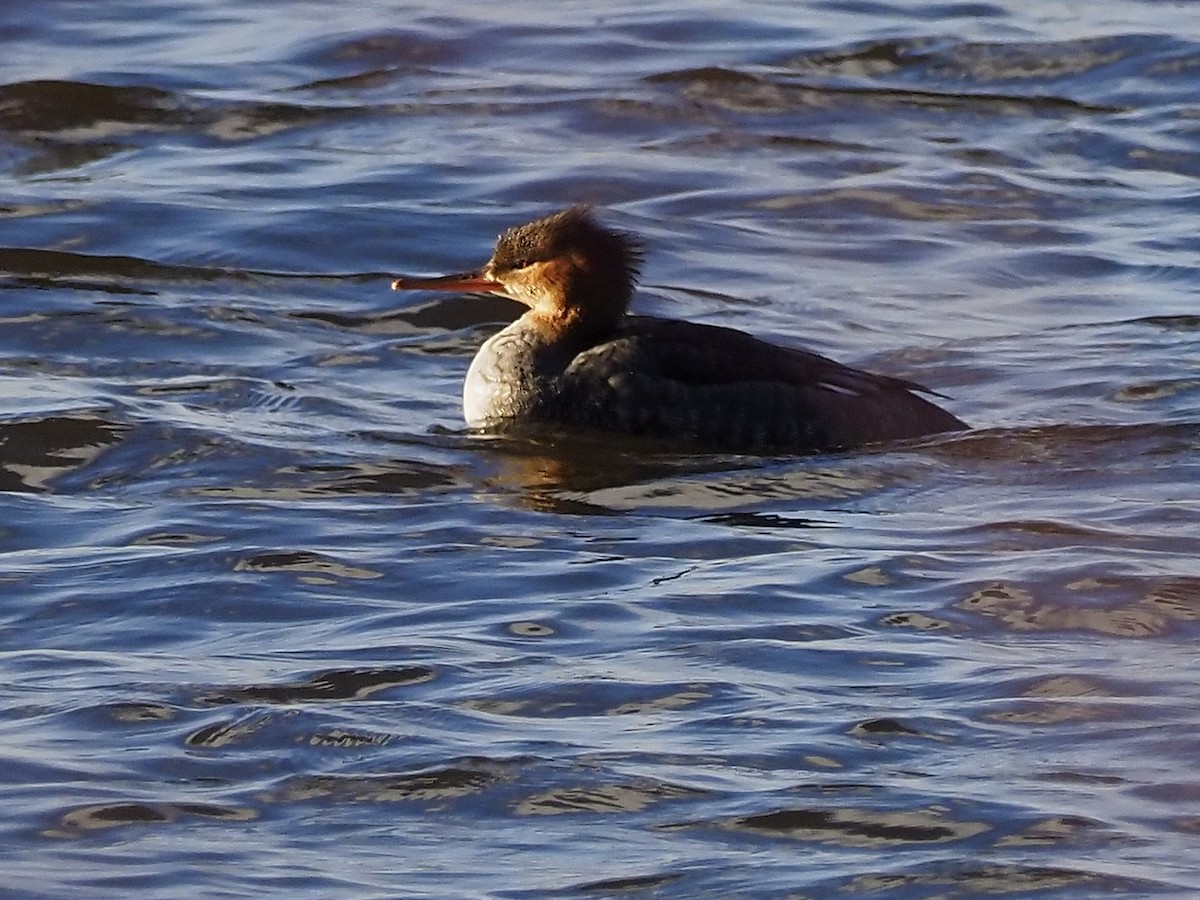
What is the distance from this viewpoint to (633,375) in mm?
9109

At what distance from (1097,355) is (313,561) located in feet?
13.4

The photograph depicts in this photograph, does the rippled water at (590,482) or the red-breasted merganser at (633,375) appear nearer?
the rippled water at (590,482)

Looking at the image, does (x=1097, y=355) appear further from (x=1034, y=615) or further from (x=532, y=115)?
(x=532, y=115)

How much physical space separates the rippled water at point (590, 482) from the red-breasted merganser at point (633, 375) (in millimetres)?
157

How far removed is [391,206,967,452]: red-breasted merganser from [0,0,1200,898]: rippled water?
157 mm

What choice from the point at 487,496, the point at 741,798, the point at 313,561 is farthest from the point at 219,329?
the point at 741,798

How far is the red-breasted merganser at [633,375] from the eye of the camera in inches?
354

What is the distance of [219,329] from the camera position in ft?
34.3

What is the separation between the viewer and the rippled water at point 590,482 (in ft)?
17.7

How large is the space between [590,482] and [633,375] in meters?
0.60

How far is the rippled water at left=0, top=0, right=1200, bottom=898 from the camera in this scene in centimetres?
538

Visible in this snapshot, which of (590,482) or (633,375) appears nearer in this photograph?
(590,482)

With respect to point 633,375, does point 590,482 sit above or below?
below

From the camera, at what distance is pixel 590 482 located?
28.4ft
